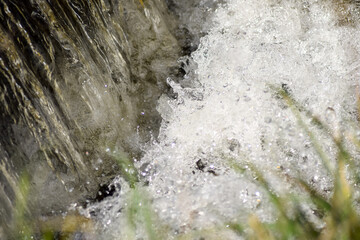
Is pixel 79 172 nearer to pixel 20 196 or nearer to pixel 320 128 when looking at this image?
pixel 20 196

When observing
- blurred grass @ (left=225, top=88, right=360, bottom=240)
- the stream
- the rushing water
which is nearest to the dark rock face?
the stream

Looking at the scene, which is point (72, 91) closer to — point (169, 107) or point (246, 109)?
point (169, 107)

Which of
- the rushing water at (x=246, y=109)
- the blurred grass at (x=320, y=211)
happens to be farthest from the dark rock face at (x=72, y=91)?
the blurred grass at (x=320, y=211)

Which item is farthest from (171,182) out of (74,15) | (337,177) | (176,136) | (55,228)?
(74,15)

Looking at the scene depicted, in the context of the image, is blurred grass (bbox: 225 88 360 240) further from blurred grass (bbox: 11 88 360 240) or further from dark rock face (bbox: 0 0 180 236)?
dark rock face (bbox: 0 0 180 236)

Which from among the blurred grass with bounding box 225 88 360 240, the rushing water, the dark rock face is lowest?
the blurred grass with bounding box 225 88 360 240

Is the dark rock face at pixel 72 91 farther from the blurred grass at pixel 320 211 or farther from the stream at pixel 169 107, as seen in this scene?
the blurred grass at pixel 320 211

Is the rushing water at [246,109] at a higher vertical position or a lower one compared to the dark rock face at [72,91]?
lower
